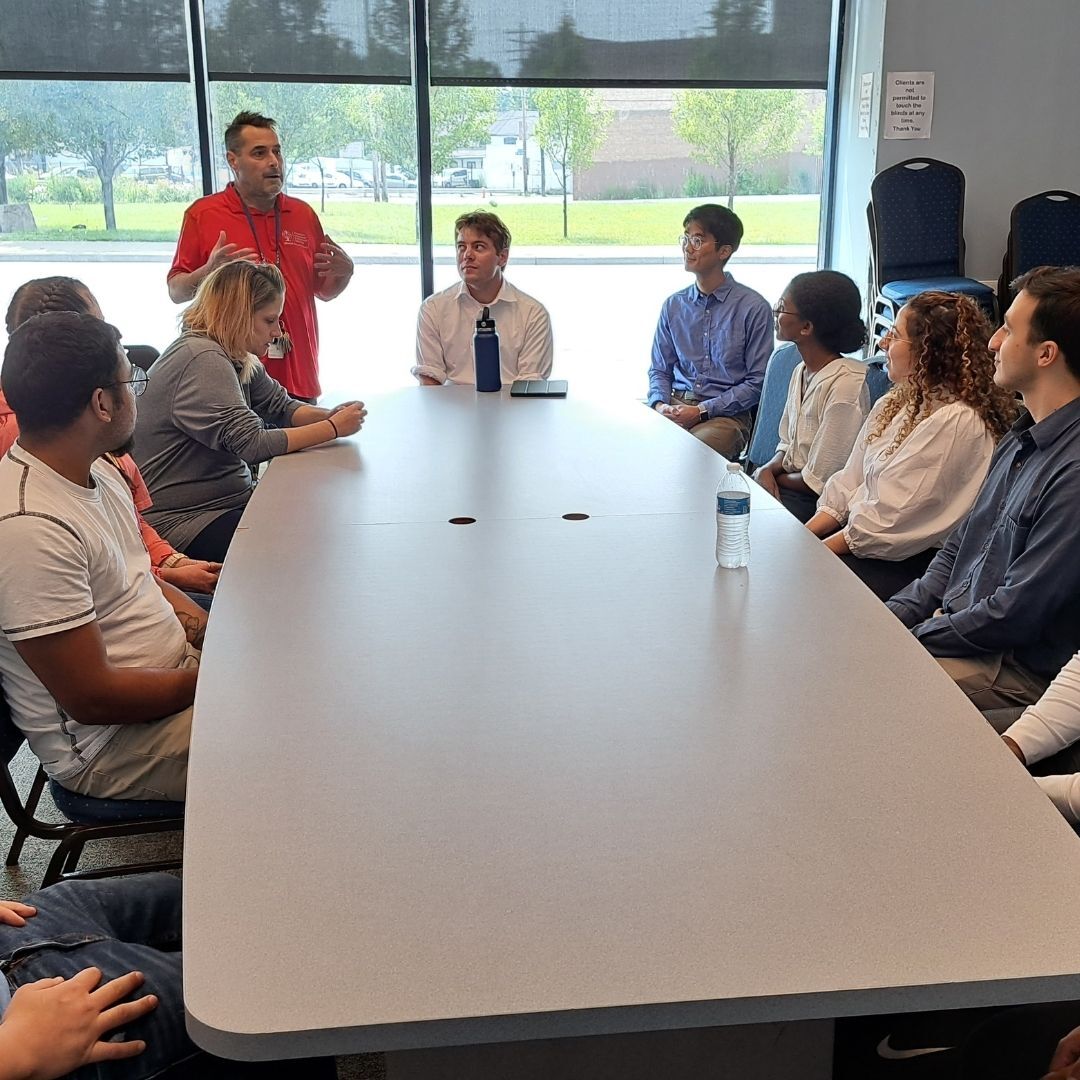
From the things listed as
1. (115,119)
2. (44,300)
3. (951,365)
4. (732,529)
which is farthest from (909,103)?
(44,300)

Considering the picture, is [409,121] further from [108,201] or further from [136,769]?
[136,769]

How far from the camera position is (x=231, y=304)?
314cm

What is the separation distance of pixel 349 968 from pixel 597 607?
1.02 meters

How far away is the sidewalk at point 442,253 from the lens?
19.8ft

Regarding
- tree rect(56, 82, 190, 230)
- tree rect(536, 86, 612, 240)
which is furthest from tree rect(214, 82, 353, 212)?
tree rect(536, 86, 612, 240)

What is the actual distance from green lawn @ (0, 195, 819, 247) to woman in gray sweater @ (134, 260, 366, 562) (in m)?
3.08

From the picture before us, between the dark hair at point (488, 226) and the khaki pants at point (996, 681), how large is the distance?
267cm

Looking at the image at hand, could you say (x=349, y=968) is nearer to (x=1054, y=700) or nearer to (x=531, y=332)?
(x=1054, y=700)

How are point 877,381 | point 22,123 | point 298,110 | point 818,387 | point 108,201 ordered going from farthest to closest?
point 108,201 < point 298,110 < point 22,123 < point 818,387 < point 877,381

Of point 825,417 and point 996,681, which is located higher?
point 825,417

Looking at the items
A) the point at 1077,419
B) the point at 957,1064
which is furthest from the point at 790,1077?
the point at 1077,419

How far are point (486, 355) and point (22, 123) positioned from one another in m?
3.17

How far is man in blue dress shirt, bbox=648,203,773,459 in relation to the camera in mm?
4516

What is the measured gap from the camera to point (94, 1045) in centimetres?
126
